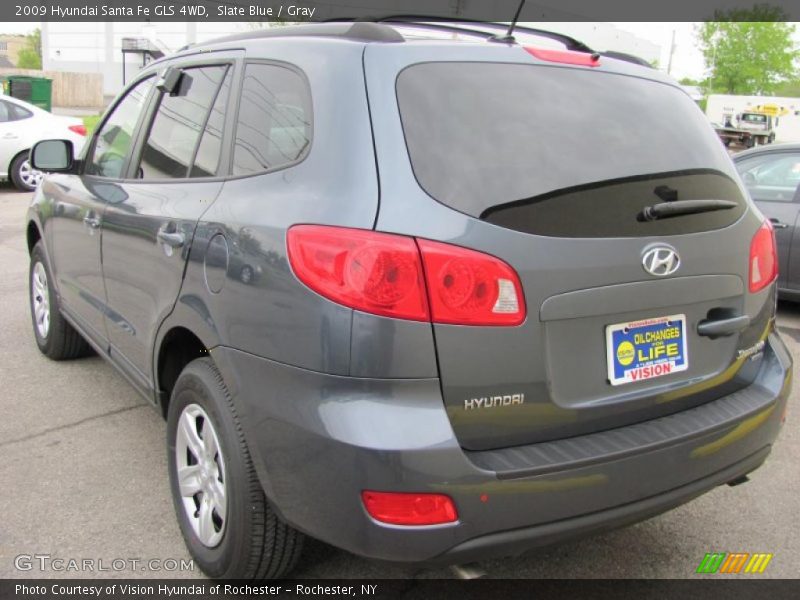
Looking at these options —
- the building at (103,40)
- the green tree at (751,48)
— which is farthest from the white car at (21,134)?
the green tree at (751,48)

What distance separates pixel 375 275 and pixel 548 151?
66 centimetres

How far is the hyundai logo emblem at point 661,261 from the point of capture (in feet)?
7.27

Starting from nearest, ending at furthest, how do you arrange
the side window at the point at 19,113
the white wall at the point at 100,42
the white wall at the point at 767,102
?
the side window at the point at 19,113 < the white wall at the point at 767,102 < the white wall at the point at 100,42

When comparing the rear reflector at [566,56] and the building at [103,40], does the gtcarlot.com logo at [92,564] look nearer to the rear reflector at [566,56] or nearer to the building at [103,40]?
the rear reflector at [566,56]

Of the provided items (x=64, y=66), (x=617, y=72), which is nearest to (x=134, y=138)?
(x=617, y=72)

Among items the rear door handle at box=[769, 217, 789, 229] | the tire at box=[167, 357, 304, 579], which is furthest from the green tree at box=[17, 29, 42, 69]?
the tire at box=[167, 357, 304, 579]

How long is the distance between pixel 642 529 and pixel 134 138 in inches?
109

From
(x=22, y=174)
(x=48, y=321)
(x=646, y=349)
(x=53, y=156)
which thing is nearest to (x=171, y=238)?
(x=646, y=349)

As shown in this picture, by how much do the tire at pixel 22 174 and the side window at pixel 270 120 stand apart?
38.0 feet

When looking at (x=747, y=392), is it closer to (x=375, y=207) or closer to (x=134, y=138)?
(x=375, y=207)

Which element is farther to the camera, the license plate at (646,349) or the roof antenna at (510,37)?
the roof antenna at (510,37)

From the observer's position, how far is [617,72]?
2.57 meters

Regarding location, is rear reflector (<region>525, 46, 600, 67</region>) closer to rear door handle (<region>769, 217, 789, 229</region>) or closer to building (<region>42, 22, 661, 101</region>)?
rear door handle (<region>769, 217, 789, 229</region>)

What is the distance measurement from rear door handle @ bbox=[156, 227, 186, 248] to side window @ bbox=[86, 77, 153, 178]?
0.88 meters
